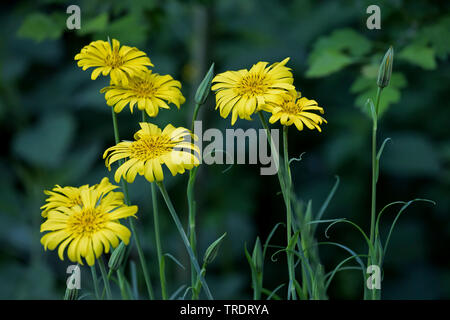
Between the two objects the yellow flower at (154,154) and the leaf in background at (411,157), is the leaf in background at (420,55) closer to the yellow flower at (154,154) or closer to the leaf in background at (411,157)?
the yellow flower at (154,154)

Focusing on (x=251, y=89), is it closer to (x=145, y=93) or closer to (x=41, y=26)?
(x=145, y=93)

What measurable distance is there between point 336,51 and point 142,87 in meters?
0.38

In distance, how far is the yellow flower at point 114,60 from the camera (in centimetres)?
44

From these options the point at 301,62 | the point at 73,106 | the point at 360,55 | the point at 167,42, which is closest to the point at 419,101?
the point at 301,62

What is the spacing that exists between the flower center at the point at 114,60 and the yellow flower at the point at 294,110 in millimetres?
142

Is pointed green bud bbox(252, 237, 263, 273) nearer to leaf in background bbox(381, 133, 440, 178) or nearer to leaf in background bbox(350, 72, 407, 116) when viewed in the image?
leaf in background bbox(350, 72, 407, 116)

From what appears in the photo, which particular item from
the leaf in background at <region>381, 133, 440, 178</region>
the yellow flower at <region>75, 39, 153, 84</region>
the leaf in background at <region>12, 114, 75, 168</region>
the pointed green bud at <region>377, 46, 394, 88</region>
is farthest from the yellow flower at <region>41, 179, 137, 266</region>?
the leaf in background at <region>381, 133, 440, 178</region>

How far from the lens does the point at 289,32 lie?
1.37 meters

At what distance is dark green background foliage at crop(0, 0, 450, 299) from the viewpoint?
106cm

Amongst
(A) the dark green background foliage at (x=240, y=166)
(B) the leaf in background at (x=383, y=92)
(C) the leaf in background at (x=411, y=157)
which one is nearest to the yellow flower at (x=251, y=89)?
(B) the leaf in background at (x=383, y=92)

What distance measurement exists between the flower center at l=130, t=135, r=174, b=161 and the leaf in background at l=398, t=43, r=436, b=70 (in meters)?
0.42

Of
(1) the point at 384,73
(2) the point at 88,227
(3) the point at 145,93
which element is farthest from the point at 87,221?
(1) the point at 384,73

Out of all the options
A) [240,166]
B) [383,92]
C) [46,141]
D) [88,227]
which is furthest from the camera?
[240,166]

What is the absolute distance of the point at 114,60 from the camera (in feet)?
1.47
